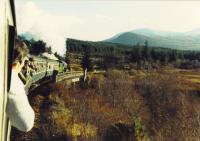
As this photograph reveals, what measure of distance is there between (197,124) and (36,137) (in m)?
3.14

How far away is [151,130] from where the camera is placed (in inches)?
488

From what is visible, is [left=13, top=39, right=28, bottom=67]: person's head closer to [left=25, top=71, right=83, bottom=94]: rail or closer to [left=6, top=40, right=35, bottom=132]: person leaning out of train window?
[left=6, top=40, right=35, bottom=132]: person leaning out of train window

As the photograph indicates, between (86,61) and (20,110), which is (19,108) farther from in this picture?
(86,61)

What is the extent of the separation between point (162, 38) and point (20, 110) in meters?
13.5

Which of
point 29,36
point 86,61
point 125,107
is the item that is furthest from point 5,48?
point 86,61

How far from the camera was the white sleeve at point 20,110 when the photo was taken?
19.6 inches

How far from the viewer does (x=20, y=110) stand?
0.50 m

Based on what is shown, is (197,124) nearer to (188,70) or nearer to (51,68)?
(188,70)

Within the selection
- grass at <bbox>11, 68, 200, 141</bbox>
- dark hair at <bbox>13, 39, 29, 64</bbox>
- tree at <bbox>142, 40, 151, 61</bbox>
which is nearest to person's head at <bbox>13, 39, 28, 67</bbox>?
dark hair at <bbox>13, 39, 29, 64</bbox>

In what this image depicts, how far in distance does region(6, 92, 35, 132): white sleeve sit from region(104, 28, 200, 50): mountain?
12812 millimetres

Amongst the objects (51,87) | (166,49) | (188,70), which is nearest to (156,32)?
(166,49)

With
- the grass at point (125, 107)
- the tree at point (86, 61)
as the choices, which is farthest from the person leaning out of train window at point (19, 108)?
the tree at point (86, 61)

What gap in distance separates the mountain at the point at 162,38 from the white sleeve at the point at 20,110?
12812 mm

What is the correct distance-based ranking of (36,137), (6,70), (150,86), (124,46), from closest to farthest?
(6,70) < (36,137) < (150,86) < (124,46)
